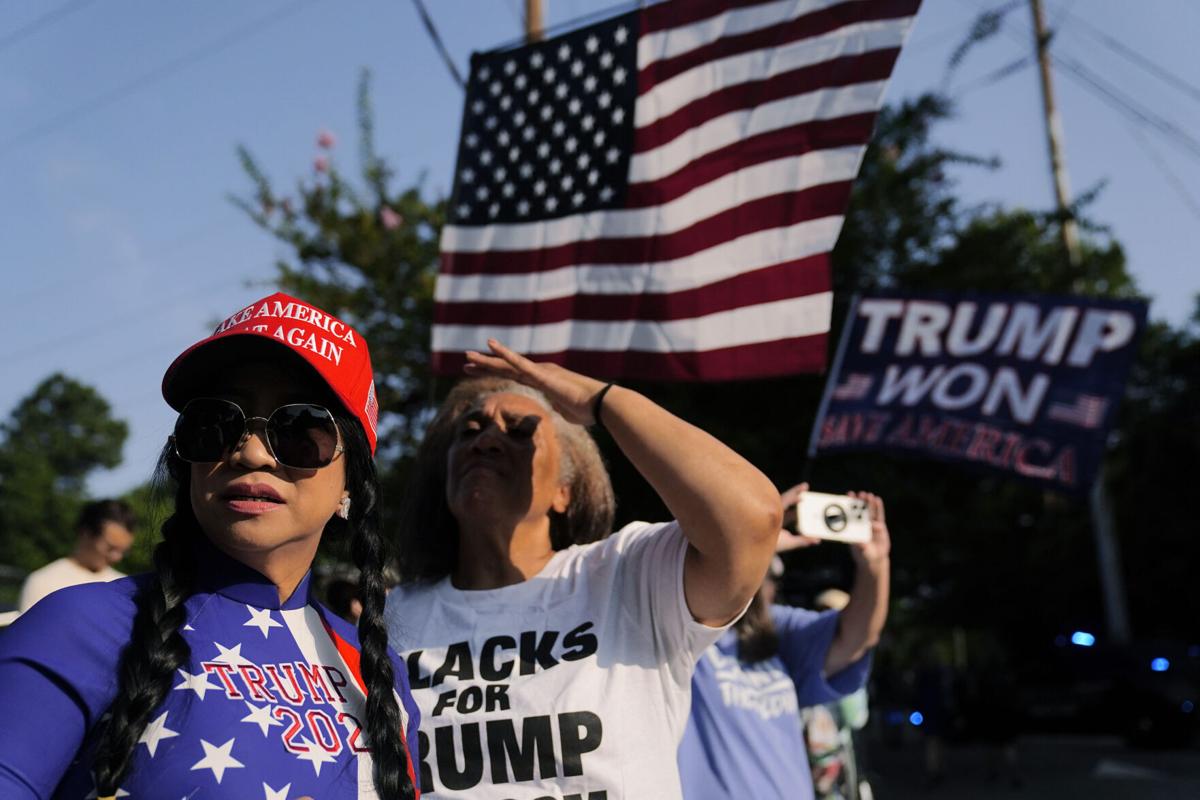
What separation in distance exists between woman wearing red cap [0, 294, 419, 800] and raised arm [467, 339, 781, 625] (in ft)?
1.80

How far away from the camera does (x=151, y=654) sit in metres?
1.39

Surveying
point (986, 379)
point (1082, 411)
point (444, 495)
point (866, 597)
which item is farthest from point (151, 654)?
point (1082, 411)

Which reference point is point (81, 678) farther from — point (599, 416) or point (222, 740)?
point (599, 416)

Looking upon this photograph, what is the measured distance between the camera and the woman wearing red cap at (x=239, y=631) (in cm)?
133

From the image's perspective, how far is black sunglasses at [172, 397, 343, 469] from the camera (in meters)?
1.60

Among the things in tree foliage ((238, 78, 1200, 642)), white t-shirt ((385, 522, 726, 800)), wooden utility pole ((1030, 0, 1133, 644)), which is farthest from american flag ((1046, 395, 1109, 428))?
wooden utility pole ((1030, 0, 1133, 644))

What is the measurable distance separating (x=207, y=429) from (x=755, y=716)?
7.76ft

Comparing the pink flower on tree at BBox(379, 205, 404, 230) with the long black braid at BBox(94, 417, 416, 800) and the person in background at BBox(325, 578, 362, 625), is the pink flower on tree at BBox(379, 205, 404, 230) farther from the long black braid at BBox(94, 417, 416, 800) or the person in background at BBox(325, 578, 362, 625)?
the long black braid at BBox(94, 417, 416, 800)

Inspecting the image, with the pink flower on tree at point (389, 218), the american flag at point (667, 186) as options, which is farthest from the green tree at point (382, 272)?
the american flag at point (667, 186)

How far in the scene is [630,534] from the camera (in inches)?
99.7

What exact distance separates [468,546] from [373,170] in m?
9.29

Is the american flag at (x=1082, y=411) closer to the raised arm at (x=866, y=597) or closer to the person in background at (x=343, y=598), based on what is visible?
the raised arm at (x=866, y=597)

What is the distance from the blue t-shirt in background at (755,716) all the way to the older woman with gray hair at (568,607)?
0.98 meters

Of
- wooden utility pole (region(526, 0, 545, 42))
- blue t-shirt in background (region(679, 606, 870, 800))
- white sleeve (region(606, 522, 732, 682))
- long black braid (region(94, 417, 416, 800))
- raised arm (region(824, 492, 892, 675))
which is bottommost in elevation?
blue t-shirt in background (region(679, 606, 870, 800))
